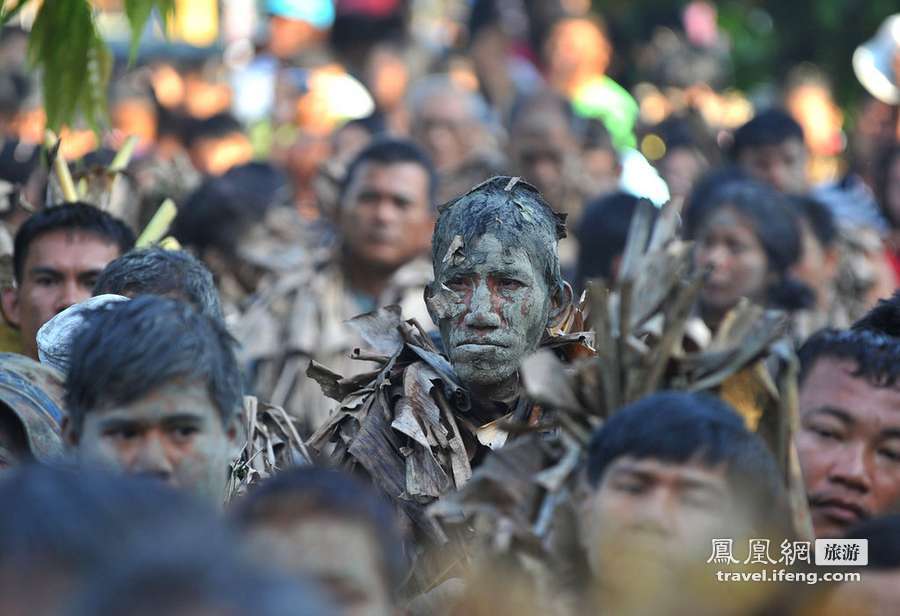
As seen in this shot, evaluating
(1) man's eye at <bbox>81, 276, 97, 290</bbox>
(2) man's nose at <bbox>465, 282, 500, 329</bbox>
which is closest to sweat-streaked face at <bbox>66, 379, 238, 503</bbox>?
(2) man's nose at <bbox>465, 282, 500, 329</bbox>

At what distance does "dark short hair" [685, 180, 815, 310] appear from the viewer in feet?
28.4

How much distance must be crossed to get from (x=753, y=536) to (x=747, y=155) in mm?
7455

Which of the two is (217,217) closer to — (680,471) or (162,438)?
(162,438)

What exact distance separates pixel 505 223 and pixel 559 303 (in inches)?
14.1

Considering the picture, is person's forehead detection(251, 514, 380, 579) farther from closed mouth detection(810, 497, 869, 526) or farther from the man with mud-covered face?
closed mouth detection(810, 497, 869, 526)

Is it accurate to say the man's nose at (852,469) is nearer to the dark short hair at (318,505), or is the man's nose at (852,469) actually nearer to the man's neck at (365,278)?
the dark short hair at (318,505)

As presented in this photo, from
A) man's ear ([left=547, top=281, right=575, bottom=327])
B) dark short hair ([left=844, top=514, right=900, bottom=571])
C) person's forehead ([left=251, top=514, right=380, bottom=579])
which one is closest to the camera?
person's forehead ([left=251, top=514, right=380, bottom=579])

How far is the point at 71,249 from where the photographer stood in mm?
6418

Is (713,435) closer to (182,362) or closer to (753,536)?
(753,536)

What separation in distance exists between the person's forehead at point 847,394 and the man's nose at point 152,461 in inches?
75.2

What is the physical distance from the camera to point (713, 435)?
12.5ft

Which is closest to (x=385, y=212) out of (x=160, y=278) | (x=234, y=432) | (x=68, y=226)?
(x=68, y=226)

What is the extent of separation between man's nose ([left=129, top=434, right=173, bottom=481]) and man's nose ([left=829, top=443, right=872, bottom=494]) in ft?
6.06

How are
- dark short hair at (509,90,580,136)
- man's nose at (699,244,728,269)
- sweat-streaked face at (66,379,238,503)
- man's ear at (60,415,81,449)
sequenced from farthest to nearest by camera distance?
dark short hair at (509,90,580,136) < man's nose at (699,244,728,269) < man's ear at (60,415,81,449) < sweat-streaked face at (66,379,238,503)
